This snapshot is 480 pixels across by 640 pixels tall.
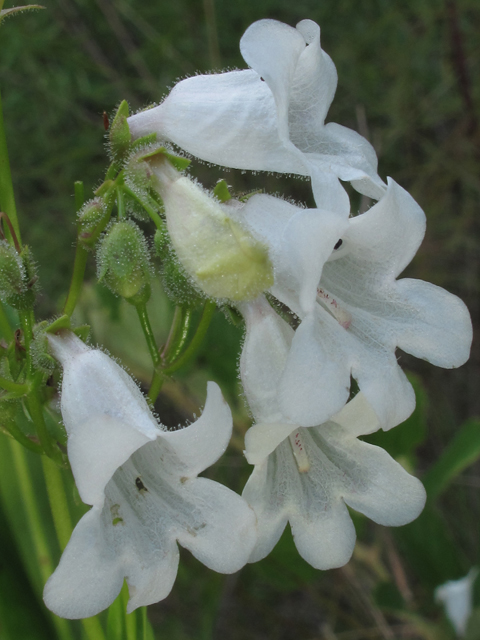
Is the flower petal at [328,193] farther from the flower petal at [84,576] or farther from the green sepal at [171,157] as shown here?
the flower petal at [84,576]

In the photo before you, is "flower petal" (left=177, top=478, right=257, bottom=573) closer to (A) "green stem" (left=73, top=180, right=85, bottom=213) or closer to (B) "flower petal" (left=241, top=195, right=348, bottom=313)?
(B) "flower petal" (left=241, top=195, right=348, bottom=313)

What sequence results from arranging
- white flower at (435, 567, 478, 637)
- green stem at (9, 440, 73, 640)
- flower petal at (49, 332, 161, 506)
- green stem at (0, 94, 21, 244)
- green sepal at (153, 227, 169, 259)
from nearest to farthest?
flower petal at (49, 332, 161, 506), green sepal at (153, 227, 169, 259), green stem at (0, 94, 21, 244), green stem at (9, 440, 73, 640), white flower at (435, 567, 478, 637)

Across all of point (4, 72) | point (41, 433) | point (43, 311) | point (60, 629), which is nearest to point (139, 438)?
point (41, 433)

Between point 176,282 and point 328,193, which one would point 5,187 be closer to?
point 176,282

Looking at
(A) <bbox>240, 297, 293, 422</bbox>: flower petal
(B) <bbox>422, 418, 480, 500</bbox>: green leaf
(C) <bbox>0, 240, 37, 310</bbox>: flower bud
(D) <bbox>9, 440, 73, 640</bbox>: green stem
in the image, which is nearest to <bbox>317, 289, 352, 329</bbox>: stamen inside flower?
(A) <bbox>240, 297, 293, 422</bbox>: flower petal

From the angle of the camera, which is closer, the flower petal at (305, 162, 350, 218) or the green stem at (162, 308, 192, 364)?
the flower petal at (305, 162, 350, 218)

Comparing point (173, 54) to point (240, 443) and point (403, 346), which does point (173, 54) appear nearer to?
point (240, 443)

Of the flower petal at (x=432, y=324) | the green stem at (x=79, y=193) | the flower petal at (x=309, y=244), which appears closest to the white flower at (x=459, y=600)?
the flower petal at (x=432, y=324)
